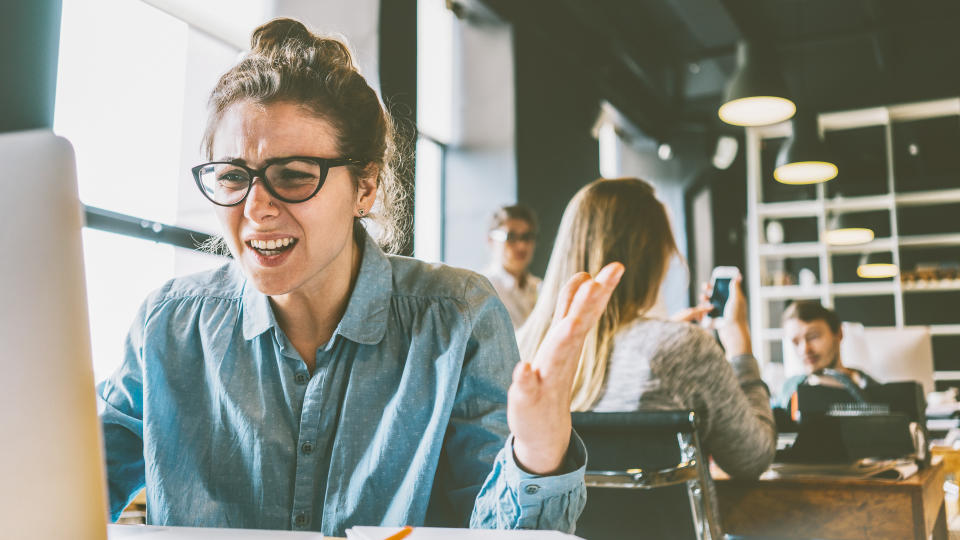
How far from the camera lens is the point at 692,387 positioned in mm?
1686

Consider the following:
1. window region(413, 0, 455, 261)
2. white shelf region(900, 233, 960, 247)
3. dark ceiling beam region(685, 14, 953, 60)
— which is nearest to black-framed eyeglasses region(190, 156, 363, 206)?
window region(413, 0, 455, 261)

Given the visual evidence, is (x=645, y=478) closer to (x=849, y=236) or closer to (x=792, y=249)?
(x=849, y=236)

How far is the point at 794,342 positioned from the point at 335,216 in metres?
3.03

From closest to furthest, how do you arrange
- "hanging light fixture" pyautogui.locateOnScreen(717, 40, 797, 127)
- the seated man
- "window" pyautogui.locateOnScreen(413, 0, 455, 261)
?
the seated man < "hanging light fixture" pyautogui.locateOnScreen(717, 40, 797, 127) < "window" pyautogui.locateOnScreen(413, 0, 455, 261)

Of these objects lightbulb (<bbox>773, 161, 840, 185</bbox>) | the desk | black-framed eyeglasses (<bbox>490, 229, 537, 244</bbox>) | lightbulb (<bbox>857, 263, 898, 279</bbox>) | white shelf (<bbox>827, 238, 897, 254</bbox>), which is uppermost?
lightbulb (<bbox>773, 161, 840, 185</bbox>)

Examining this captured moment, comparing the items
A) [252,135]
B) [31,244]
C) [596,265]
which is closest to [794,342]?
[596,265]

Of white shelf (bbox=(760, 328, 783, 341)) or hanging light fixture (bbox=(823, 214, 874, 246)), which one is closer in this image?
hanging light fixture (bbox=(823, 214, 874, 246))

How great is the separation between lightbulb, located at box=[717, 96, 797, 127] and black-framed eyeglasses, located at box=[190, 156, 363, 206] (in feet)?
13.9

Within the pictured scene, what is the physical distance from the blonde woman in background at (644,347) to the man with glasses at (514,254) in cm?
203

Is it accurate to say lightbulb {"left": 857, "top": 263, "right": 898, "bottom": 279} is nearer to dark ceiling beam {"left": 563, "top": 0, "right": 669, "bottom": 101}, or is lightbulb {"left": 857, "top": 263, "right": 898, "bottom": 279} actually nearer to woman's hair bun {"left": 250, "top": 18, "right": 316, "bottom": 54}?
dark ceiling beam {"left": 563, "top": 0, "right": 669, "bottom": 101}

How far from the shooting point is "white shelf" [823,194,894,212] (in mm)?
7502

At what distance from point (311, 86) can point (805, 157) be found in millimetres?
5612

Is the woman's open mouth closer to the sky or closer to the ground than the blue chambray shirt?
closer to the sky

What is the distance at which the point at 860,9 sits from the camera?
22.4 feet
